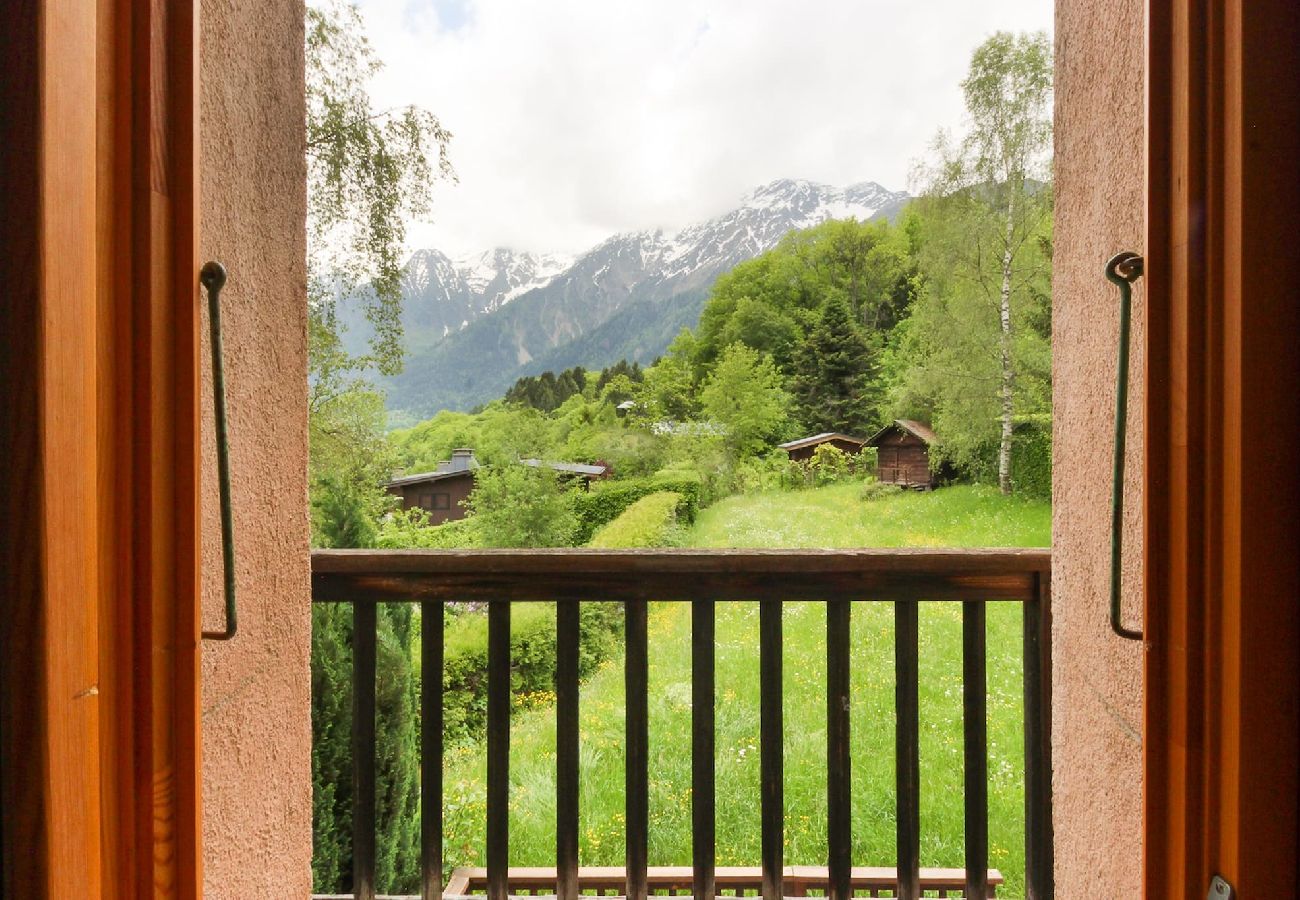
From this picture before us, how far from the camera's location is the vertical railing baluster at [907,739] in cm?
151

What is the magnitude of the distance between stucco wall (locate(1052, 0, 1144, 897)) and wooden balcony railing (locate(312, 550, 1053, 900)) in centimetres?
38

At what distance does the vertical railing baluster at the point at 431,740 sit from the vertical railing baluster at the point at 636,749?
0.43m

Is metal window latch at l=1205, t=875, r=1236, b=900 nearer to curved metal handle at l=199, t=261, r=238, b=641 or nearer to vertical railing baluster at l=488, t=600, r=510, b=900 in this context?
curved metal handle at l=199, t=261, r=238, b=641

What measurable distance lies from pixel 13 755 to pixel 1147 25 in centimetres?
104

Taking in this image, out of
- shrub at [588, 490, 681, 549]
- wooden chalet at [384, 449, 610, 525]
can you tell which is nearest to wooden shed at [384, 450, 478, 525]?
wooden chalet at [384, 449, 610, 525]

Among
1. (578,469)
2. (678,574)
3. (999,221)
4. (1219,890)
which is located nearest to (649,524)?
(578,469)

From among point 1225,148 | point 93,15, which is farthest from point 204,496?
point 1225,148

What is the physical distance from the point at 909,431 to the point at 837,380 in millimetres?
373

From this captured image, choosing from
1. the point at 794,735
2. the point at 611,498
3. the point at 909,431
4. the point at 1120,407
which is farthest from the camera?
the point at 611,498

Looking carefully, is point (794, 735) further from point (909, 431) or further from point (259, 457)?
point (259, 457)

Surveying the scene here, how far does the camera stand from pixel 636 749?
59.8 inches

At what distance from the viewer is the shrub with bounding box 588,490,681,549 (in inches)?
124

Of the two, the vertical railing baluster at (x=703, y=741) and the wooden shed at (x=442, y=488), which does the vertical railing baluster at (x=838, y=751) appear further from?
the wooden shed at (x=442, y=488)

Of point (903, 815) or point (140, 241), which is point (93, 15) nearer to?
point (140, 241)
